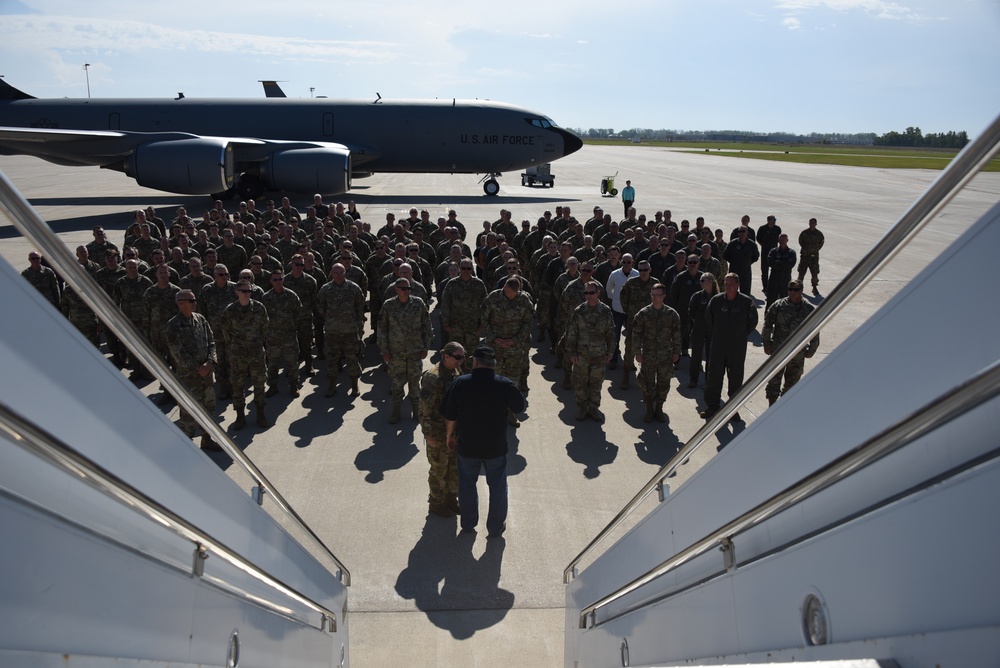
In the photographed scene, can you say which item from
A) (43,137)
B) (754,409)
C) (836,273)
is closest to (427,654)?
(754,409)

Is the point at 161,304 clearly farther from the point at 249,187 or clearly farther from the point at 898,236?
the point at 249,187

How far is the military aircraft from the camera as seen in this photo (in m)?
24.4

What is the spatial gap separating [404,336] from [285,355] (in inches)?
68.5

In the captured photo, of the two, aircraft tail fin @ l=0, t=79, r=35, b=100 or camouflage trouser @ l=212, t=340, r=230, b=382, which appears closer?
camouflage trouser @ l=212, t=340, r=230, b=382

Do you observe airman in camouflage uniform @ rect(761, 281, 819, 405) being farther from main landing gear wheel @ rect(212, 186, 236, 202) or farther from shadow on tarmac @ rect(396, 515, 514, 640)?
main landing gear wheel @ rect(212, 186, 236, 202)

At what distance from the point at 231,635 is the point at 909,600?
1.76 meters

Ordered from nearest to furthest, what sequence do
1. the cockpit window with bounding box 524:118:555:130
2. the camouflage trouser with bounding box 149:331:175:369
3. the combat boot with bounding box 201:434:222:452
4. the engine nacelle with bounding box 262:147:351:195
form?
the combat boot with bounding box 201:434:222:452, the camouflage trouser with bounding box 149:331:175:369, the engine nacelle with bounding box 262:147:351:195, the cockpit window with bounding box 524:118:555:130

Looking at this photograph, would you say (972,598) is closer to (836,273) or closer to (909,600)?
(909,600)

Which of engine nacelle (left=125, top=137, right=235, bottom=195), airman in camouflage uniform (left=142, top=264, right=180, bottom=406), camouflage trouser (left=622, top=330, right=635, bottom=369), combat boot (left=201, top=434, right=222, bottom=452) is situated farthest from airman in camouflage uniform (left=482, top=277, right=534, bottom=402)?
engine nacelle (left=125, top=137, right=235, bottom=195)

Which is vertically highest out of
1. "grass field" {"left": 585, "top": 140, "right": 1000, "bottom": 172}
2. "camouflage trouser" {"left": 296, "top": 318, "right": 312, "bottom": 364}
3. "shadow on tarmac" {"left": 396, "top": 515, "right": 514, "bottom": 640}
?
"grass field" {"left": 585, "top": 140, "right": 1000, "bottom": 172}

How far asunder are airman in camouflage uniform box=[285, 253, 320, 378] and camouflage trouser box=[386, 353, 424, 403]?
5.86 ft

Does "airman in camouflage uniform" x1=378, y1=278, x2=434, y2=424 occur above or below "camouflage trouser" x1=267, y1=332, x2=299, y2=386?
above

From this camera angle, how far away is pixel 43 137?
2183 centimetres

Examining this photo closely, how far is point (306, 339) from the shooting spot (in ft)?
30.0
